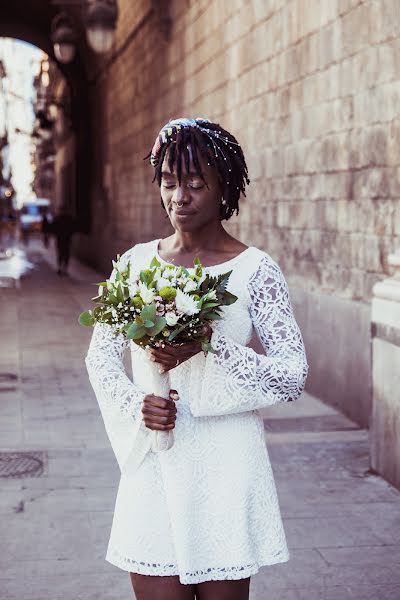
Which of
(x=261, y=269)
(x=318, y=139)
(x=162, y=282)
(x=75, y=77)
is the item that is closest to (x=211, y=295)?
(x=162, y=282)

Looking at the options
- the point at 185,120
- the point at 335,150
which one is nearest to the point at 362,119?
the point at 335,150

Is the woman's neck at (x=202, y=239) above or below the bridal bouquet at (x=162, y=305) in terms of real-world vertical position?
above

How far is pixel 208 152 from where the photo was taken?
2.71 m

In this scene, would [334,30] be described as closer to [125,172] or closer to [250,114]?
[250,114]

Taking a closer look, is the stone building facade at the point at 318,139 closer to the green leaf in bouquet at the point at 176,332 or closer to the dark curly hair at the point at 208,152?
the dark curly hair at the point at 208,152

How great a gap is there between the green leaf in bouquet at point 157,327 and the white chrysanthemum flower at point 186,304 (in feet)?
0.17

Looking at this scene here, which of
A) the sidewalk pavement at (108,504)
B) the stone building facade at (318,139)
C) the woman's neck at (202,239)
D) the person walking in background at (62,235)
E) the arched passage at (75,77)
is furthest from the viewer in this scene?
the arched passage at (75,77)

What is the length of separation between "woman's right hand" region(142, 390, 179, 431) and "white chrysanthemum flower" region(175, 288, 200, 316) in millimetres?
231

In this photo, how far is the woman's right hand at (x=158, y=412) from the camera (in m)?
2.54

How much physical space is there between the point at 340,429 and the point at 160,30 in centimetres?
1081

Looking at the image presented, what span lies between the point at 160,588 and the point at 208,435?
39 centimetres

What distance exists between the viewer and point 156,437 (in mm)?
2580

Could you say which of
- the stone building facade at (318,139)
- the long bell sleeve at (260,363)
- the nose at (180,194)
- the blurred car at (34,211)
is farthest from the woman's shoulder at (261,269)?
the blurred car at (34,211)

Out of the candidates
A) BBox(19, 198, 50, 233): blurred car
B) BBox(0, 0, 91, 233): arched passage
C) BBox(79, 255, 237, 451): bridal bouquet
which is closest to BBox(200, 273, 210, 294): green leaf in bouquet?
BBox(79, 255, 237, 451): bridal bouquet
